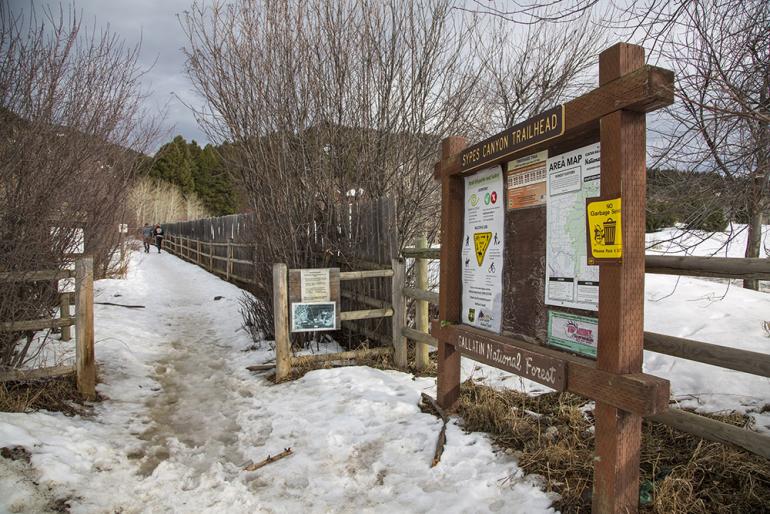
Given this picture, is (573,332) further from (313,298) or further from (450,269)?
(313,298)

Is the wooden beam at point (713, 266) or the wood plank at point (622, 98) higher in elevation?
the wood plank at point (622, 98)

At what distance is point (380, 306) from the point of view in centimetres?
606

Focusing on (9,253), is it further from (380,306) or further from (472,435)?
(472,435)

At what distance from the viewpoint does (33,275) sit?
449 cm

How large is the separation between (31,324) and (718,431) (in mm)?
5325

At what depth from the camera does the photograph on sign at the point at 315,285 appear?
5.64m

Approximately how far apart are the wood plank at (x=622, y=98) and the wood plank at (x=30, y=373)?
4.60m

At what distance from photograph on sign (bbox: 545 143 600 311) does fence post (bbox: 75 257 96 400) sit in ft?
13.5

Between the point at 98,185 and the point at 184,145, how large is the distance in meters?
60.0

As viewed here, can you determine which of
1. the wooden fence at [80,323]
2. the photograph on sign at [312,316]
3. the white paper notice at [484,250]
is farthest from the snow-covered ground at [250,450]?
the white paper notice at [484,250]

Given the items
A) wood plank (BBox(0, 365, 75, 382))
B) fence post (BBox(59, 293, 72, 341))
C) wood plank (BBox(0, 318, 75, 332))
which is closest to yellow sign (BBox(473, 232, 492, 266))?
wood plank (BBox(0, 318, 75, 332))

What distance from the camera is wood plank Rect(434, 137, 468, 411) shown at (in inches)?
156

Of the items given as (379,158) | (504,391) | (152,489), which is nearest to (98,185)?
(379,158)

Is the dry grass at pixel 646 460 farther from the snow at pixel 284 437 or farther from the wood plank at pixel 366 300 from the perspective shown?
the wood plank at pixel 366 300
